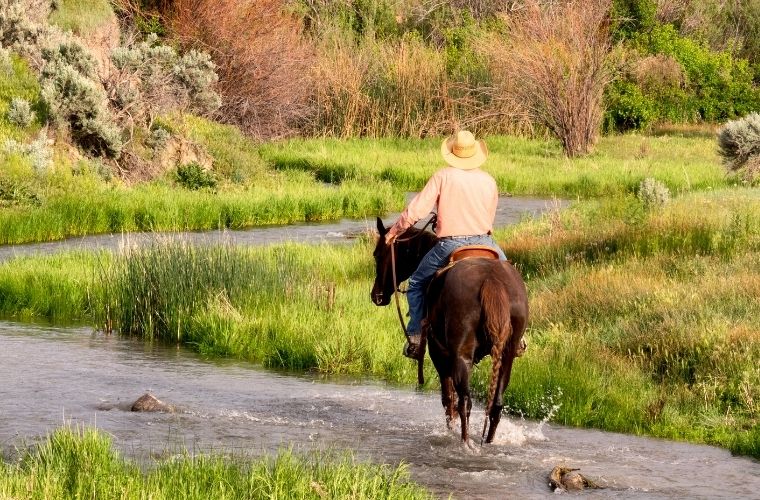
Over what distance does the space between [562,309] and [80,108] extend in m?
16.2

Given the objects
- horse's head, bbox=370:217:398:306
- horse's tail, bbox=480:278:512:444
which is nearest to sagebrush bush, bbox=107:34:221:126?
horse's head, bbox=370:217:398:306

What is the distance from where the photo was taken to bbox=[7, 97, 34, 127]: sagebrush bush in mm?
27812

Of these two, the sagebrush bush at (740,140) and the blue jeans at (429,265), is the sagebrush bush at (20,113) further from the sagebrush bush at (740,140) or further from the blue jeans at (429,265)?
the blue jeans at (429,265)

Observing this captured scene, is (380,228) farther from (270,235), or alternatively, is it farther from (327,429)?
(270,235)

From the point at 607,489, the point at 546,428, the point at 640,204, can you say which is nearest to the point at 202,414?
the point at 546,428

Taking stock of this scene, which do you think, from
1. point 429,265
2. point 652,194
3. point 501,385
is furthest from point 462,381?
point 652,194

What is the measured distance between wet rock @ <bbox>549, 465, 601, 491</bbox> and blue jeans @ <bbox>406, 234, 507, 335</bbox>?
5.91ft

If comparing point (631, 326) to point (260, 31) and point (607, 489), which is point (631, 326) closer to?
point (607, 489)

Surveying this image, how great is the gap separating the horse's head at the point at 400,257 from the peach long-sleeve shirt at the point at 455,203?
18.4 inches

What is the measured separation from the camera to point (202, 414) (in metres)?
11.4

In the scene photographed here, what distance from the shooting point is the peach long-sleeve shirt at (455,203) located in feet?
33.9

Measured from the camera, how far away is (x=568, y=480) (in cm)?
916

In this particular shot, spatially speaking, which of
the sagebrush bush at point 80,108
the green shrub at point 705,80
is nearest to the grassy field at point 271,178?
the sagebrush bush at point 80,108

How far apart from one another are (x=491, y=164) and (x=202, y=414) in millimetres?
24793
